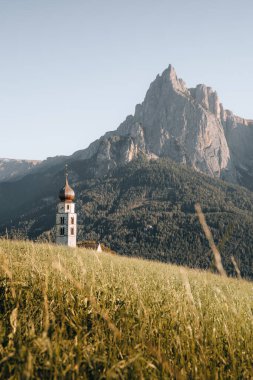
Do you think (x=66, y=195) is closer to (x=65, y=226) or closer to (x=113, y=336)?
(x=65, y=226)

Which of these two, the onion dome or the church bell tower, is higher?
the onion dome

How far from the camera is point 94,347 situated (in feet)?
11.4

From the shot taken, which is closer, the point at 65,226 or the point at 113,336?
the point at 113,336

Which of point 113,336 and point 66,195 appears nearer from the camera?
point 113,336

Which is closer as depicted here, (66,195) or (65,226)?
(65,226)

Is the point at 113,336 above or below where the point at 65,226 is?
above

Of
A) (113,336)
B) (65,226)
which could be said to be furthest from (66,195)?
(113,336)

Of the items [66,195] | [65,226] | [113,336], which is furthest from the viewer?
[66,195]

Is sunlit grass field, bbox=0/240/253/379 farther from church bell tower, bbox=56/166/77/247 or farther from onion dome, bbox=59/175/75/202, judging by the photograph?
onion dome, bbox=59/175/75/202

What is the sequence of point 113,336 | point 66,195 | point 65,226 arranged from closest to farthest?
point 113,336 → point 65,226 → point 66,195

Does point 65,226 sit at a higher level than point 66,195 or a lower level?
lower

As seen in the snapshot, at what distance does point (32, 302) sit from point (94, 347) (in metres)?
1.38

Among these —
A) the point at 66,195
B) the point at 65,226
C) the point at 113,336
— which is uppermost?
the point at 113,336

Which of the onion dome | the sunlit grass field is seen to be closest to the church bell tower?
the onion dome
